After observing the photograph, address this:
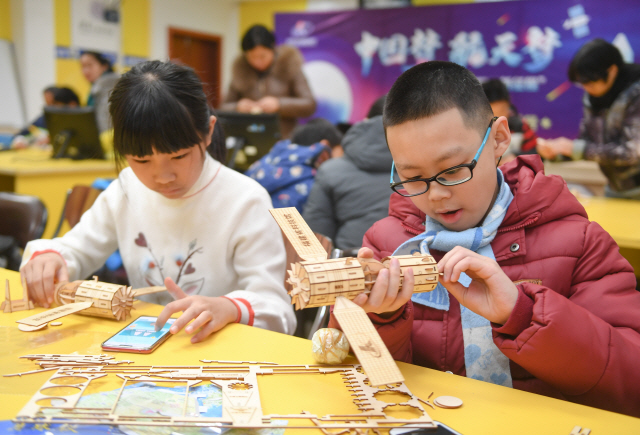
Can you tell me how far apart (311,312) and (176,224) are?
0.57m

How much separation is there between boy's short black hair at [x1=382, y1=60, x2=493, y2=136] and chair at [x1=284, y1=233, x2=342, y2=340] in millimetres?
523

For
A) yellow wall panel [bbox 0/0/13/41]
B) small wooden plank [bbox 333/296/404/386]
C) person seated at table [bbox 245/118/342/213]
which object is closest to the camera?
small wooden plank [bbox 333/296/404/386]

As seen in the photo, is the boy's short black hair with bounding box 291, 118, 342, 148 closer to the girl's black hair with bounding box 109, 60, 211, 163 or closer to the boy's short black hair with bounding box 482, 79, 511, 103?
the boy's short black hair with bounding box 482, 79, 511, 103

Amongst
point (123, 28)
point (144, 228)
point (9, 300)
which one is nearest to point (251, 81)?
point (144, 228)

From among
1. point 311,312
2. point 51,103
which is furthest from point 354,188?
point 51,103

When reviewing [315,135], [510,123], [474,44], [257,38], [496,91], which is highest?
[474,44]

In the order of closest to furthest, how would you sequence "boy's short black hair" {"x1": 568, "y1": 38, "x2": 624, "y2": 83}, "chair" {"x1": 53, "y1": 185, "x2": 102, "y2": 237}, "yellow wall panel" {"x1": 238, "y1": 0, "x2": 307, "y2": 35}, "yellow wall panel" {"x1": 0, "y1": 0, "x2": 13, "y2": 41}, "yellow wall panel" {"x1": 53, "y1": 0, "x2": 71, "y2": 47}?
"chair" {"x1": 53, "y1": 185, "x2": 102, "y2": 237}, "boy's short black hair" {"x1": 568, "y1": 38, "x2": 624, "y2": 83}, "yellow wall panel" {"x1": 0, "y1": 0, "x2": 13, "y2": 41}, "yellow wall panel" {"x1": 53, "y1": 0, "x2": 71, "y2": 47}, "yellow wall panel" {"x1": 238, "y1": 0, "x2": 307, "y2": 35}

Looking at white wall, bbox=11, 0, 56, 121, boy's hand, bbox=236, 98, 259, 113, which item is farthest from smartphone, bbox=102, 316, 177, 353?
white wall, bbox=11, 0, 56, 121

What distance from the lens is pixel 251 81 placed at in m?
3.96

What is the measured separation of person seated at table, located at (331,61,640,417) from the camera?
2.98ft

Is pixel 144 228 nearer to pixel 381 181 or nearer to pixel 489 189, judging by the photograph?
pixel 489 189

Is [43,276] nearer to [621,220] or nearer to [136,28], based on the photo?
[621,220]

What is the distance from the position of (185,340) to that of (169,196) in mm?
559

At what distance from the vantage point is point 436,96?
40.6 inches
